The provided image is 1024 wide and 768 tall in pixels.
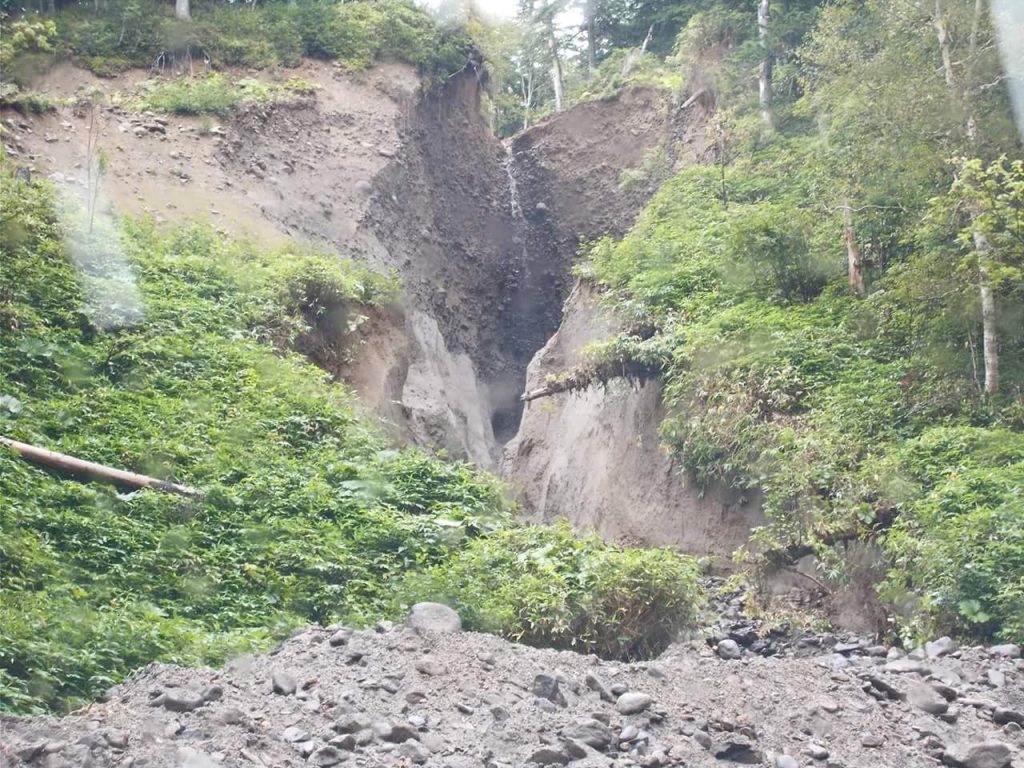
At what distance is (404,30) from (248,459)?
1809cm

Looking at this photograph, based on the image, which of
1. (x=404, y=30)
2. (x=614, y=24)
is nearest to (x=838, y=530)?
(x=404, y=30)

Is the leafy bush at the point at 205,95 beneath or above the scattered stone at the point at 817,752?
above

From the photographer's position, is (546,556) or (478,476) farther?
(478,476)

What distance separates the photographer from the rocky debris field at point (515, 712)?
662 cm

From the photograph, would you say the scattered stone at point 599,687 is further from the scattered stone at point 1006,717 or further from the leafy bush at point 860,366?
the leafy bush at point 860,366

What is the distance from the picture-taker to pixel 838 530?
1277 cm

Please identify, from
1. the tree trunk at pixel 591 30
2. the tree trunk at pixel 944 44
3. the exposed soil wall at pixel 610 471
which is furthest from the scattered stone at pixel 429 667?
the tree trunk at pixel 591 30

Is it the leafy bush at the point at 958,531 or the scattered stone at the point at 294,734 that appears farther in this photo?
the leafy bush at the point at 958,531

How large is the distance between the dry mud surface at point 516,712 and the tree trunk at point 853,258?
8.67 meters

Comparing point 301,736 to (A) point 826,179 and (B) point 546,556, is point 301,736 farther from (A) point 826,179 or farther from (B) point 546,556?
(A) point 826,179

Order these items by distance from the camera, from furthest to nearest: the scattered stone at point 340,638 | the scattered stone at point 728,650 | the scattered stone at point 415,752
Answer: the scattered stone at point 728,650
the scattered stone at point 340,638
the scattered stone at point 415,752

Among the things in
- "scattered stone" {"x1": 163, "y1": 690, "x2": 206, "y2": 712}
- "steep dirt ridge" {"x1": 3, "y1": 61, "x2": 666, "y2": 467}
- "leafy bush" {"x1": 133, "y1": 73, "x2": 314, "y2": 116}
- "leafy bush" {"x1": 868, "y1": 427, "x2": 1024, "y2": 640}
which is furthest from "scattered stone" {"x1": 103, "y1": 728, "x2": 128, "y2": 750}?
"leafy bush" {"x1": 133, "y1": 73, "x2": 314, "y2": 116}

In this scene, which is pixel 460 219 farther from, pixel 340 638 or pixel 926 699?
pixel 926 699

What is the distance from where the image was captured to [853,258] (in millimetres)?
17266
